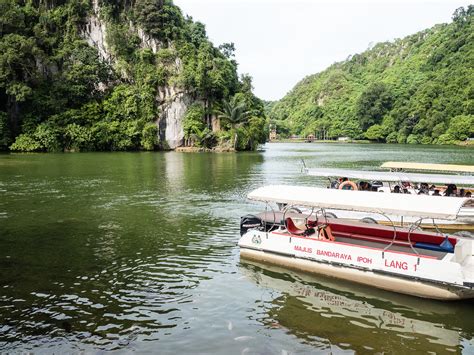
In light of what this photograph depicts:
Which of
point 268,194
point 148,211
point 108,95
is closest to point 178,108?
point 108,95

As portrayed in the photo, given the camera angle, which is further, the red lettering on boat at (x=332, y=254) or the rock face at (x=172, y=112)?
the rock face at (x=172, y=112)

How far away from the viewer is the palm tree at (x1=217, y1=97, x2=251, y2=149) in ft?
287

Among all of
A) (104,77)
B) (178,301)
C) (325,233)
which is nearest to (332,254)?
(325,233)

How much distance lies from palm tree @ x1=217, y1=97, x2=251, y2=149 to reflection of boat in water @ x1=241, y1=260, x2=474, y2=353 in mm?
73857

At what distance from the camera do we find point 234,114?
3474 inches

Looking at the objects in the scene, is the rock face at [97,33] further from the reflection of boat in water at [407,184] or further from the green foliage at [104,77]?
the reflection of boat in water at [407,184]

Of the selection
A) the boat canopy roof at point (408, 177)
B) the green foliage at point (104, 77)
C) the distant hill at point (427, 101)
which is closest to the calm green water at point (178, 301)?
the boat canopy roof at point (408, 177)

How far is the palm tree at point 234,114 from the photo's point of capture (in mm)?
87625

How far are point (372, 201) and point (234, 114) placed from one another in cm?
7452

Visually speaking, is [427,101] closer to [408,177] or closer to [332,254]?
[408,177]

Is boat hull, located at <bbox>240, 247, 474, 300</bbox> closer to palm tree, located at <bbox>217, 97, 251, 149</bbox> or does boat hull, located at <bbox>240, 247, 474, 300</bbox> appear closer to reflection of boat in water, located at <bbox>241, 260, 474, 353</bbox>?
reflection of boat in water, located at <bbox>241, 260, 474, 353</bbox>

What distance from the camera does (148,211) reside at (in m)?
27.4

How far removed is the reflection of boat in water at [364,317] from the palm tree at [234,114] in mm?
73857

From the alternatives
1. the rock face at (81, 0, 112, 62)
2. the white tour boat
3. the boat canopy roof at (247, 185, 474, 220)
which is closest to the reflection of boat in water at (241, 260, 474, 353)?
the white tour boat
